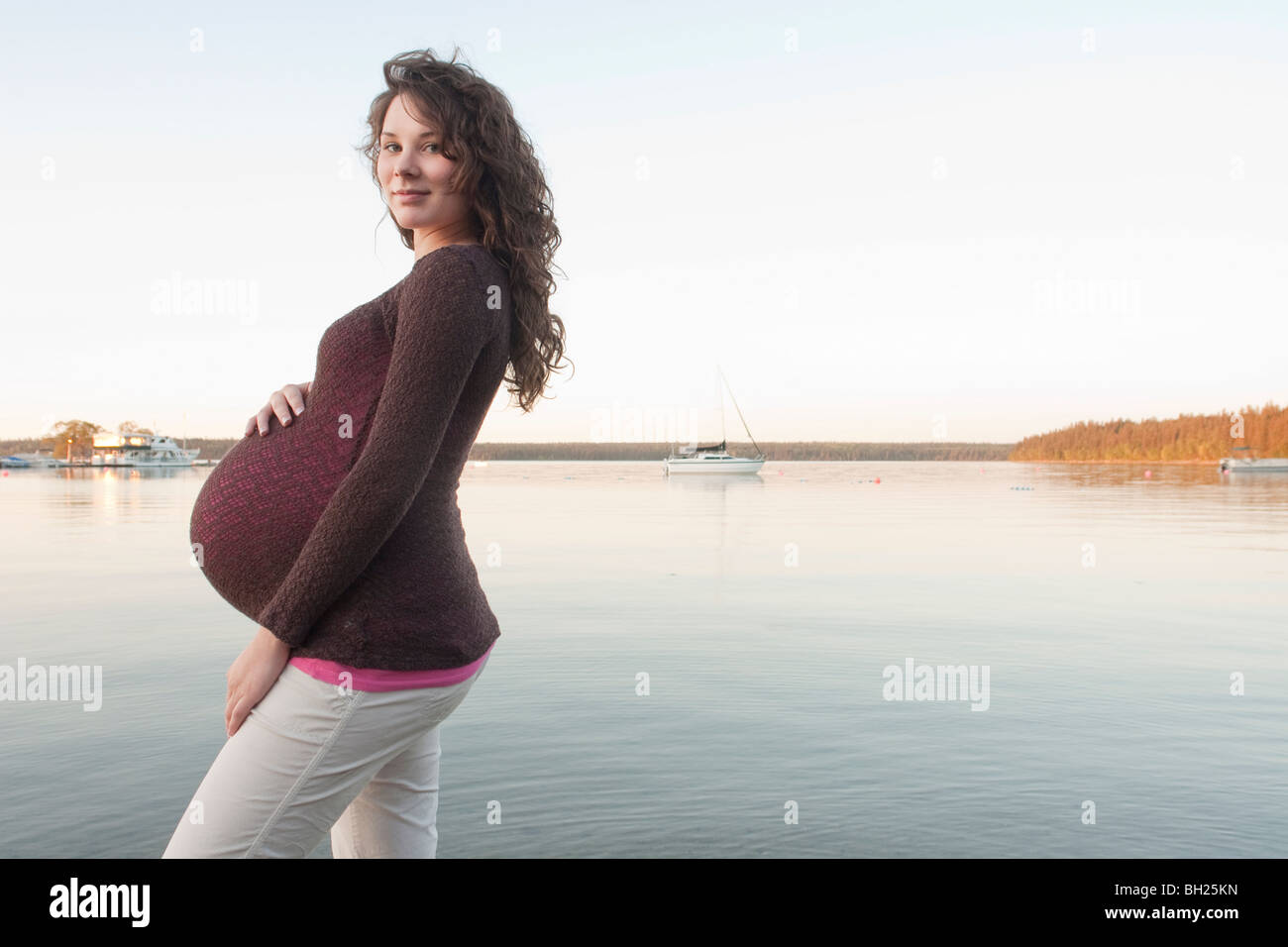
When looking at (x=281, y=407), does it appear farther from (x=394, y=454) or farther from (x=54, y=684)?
(x=54, y=684)

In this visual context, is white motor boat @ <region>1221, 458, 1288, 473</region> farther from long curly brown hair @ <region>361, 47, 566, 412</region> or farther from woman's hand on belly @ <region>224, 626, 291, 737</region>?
woman's hand on belly @ <region>224, 626, 291, 737</region>

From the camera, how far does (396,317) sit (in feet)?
5.85

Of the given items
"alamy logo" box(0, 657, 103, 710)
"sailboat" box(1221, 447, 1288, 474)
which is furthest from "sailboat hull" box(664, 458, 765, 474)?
"alamy logo" box(0, 657, 103, 710)

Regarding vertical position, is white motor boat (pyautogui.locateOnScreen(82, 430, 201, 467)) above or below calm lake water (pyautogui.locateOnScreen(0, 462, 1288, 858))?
above

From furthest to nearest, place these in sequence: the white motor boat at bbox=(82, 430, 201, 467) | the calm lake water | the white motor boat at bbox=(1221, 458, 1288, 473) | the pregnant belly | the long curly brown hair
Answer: the white motor boat at bbox=(82, 430, 201, 467) → the white motor boat at bbox=(1221, 458, 1288, 473) → the calm lake water → the long curly brown hair → the pregnant belly

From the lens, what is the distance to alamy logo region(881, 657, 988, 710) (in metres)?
6.16

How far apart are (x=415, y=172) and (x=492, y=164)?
14 centimetres

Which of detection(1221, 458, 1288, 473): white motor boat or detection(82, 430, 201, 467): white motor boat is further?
detection(82, 430, 201, 467): white motor boat

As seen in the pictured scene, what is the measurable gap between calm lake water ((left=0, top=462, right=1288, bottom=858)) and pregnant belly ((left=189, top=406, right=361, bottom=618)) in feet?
7.23

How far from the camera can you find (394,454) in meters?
1.67
